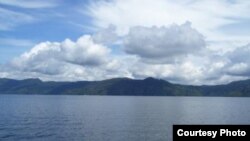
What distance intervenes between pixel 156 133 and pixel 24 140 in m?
40.6

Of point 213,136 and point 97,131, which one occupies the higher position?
point 213,136

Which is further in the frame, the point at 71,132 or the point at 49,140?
the point at 71,132

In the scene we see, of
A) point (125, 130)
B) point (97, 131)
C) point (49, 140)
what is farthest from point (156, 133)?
point (49, 140)

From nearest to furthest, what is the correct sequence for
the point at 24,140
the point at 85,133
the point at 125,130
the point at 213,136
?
the point at 213,136 → the point at 24,140 → the point at 85,133 → the point at 125,130

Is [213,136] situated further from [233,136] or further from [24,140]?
[24,140]

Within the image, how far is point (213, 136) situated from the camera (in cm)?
2241

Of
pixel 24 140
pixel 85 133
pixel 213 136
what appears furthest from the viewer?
pixel 85 133

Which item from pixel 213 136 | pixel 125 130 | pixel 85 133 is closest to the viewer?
pixel 213 136

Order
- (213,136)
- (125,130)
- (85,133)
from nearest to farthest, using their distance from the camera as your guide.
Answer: (213,136) < (85,133) < (125,130)

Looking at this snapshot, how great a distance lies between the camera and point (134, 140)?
90875mm

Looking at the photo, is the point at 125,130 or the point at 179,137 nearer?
the point at 179,137

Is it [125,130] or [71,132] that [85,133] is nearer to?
[71,132]

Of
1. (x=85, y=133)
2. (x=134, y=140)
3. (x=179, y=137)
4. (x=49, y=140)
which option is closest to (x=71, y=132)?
(x=85, y=133)

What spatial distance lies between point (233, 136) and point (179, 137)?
149 inches
